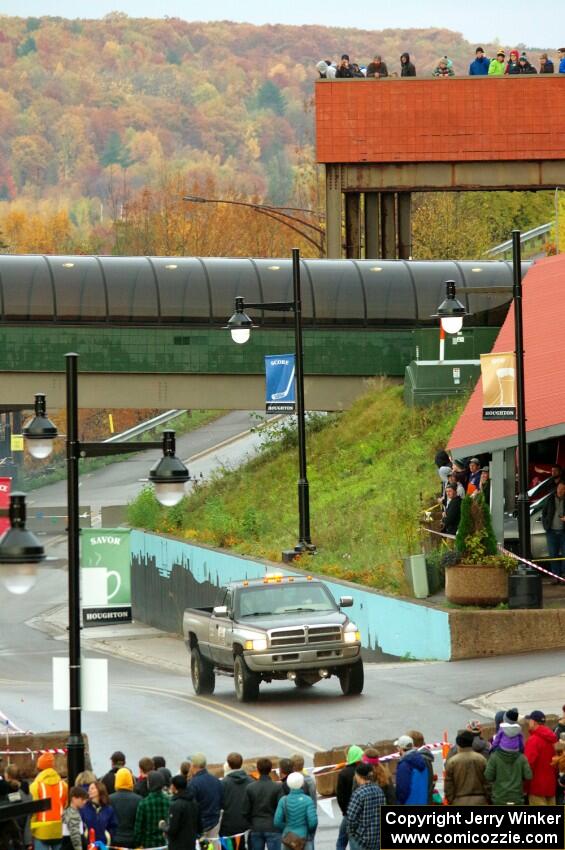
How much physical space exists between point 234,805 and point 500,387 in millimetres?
13892

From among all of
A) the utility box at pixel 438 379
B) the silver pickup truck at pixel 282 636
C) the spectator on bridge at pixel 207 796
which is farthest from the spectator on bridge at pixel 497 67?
the spectator on bridge at pixel 207 796

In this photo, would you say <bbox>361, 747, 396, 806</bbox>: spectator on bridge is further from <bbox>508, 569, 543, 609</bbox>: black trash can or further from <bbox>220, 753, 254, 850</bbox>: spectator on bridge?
<bbox>508, 569, 543, 609</bbox>: black trash can

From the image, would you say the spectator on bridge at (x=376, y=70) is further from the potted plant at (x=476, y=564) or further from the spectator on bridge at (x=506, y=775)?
the spectator on bridge at (x=506, y=775)

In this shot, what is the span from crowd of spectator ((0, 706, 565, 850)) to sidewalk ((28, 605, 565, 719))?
19.5 ft

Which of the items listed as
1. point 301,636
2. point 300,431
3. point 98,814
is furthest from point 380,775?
point 300,431

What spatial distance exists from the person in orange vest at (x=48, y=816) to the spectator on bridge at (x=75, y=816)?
534 millimetres

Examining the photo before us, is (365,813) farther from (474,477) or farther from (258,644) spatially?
(474,477)

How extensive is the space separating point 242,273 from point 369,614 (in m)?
19.4

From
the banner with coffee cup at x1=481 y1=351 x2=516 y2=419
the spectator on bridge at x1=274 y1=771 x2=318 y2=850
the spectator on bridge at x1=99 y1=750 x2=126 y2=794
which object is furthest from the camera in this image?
the banner with coffee cup at x1=481 y1=351 x2=516 y2=419

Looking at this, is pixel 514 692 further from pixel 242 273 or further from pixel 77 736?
pixel 242 273

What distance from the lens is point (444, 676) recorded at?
24.9m

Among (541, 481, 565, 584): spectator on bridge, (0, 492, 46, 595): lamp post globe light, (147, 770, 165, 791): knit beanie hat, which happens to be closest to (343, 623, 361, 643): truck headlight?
(541, 481, 565, 584): spectator on bridge

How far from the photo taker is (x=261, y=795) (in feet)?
48.1

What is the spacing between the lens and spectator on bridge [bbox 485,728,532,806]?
48.7ft
